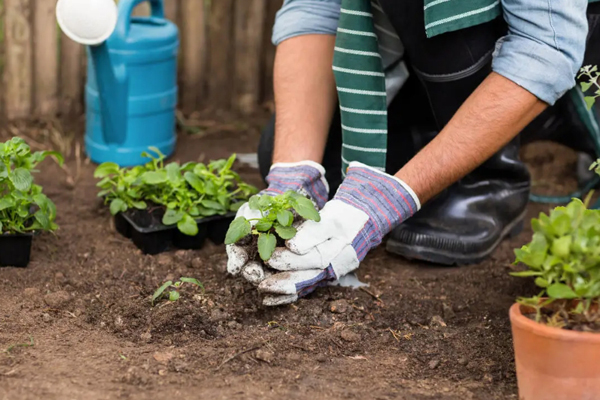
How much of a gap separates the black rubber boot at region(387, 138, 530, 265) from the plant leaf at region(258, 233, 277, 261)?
23.0 inches

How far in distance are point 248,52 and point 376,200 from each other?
173 cm

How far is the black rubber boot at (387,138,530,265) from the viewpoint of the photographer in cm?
226

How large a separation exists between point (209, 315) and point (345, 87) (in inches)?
29.2

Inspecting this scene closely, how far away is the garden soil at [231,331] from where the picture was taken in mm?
1536

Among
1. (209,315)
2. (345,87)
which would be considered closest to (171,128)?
(345,87)

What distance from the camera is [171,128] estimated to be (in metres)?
3.09

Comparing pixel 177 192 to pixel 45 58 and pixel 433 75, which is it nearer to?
pixel 433 75

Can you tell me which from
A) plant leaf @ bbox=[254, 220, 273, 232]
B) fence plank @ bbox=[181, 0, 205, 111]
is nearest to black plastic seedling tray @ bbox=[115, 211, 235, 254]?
plant leaf @ bbox=[254, 220, 273, 232]

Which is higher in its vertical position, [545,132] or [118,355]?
[545,132]

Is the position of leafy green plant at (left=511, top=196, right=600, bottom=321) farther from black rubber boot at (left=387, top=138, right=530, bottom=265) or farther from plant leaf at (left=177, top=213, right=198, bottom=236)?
plant leaf at (left=177, top=213, right=198, bottom=236)

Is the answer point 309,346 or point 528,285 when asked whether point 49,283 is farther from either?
point 528,285

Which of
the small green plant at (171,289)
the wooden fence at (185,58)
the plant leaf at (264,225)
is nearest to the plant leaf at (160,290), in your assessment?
the small green plant at (171,289)

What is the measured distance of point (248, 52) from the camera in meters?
3.49

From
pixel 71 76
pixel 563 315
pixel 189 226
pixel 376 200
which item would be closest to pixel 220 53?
pixel 71 76
